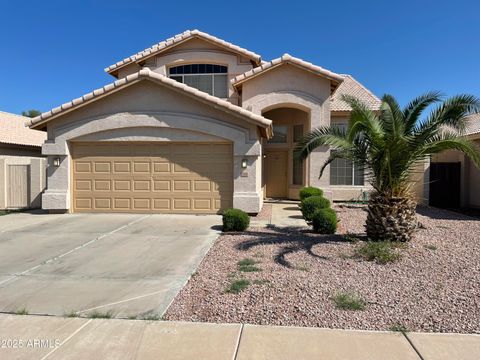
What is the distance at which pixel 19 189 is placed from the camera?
14.4m

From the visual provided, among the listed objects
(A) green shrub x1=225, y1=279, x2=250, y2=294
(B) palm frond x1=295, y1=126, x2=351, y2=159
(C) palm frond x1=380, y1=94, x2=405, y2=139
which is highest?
(C) palm frond x1=380, y1=94, x2=405, y2=139

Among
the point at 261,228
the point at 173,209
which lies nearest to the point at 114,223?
the point at 173,209

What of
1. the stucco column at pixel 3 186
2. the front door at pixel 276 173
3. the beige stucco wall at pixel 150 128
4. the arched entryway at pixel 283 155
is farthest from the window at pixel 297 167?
the stucco column at pixel 3 186

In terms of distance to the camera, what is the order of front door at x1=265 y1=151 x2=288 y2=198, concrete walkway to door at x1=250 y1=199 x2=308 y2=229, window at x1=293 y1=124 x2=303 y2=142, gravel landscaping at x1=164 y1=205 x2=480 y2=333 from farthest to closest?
front door at x1=265 y1=151 x2=288 y2=198 → window at x1=293 y1=124 x2=303 y2=142 → concrete walkway to door at x1=250 y1=199 x2=308 y2=229 → gravel landscaping at x1=164 y1=205 x2=480 y2=333

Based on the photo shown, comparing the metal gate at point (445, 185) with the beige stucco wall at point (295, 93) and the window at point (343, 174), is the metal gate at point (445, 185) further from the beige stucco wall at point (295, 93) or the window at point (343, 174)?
the beige stucco wall at point (295, 93)

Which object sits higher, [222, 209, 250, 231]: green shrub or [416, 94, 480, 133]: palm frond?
[416, 94, 480, 133]: palm frond

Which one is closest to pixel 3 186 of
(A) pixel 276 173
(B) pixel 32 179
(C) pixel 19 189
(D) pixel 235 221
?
(C) pixel 19 189

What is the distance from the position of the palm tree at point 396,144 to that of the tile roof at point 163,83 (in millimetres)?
4274

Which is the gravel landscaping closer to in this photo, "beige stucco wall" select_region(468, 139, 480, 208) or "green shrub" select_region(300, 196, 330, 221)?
"green shrub" select_region(300, 196, 330, 221)

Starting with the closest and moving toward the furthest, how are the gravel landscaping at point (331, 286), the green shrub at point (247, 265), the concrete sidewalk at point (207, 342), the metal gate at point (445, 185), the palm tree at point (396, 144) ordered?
the concrete sidewalk at point (207, 342)
the gravel landscaping at point (331, 286)
the green shrub at point (247, 265)
the palm tree at point (396, 144)
the metal gate at point (445, 185)

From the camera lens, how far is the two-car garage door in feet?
41.4

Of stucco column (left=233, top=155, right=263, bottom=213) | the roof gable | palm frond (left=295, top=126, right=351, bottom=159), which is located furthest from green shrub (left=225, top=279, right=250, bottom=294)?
the roof gable

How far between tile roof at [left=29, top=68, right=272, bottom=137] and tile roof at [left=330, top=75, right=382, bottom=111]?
6503 millimetres

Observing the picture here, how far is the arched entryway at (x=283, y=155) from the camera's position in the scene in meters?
17.4
